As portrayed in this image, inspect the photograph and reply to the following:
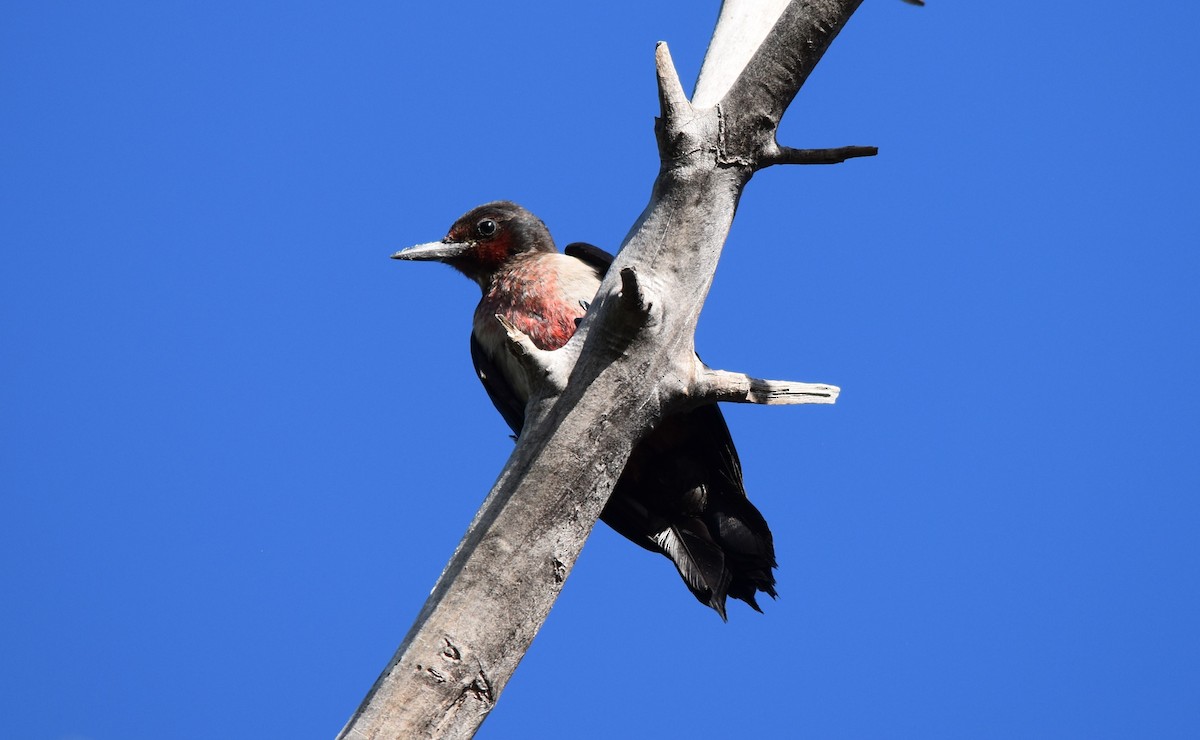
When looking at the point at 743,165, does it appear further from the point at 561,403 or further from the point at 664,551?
the point at 664,551

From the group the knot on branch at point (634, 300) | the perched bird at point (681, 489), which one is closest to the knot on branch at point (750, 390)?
the knot on branch at point (634, 300)

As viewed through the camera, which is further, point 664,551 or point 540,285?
point 540,285

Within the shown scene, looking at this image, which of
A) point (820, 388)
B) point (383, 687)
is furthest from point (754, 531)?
point (383, 687)

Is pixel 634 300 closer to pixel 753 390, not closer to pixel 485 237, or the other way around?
pixel 753 390

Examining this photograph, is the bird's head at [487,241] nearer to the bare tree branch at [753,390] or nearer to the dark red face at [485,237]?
the dark red face at [485,237]

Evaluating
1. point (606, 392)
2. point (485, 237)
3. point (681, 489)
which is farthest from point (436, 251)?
point (606, 392)

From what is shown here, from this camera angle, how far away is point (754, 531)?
379 cm

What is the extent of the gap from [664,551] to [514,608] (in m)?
1.31

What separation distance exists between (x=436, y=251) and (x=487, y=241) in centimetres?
22

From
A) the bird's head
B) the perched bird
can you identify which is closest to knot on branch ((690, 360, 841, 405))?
the perched bird

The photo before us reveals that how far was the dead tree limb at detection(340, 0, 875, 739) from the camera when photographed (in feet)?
8.38

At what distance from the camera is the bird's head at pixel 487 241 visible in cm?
468

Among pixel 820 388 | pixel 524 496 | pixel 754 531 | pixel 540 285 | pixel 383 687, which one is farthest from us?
pixel 540 285

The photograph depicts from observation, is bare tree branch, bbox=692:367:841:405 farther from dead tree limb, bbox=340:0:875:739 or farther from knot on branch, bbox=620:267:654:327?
knot on branch, bbox=620:267:654:327
